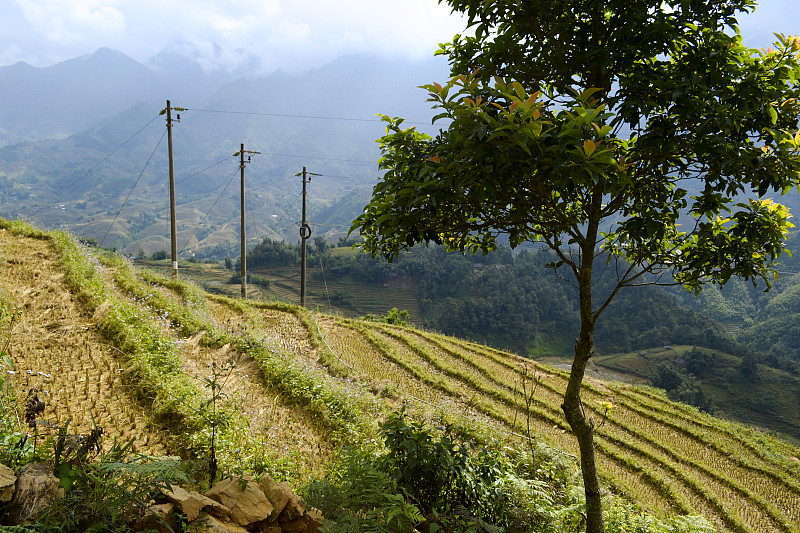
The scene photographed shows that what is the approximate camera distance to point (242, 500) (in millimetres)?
3355

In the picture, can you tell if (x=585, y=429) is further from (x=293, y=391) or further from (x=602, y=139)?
(x=293, y=391)

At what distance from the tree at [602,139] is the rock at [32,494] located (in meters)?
2.78

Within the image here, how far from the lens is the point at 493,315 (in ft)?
271

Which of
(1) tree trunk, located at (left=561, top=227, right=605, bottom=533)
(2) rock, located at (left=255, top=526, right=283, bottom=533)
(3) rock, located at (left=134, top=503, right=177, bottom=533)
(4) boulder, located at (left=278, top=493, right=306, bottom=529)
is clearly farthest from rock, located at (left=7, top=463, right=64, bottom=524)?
(1) tree trunk, located at (left=561, top=227, right=605, bottom=533)

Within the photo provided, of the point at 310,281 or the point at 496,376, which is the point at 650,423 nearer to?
the point at 496,376

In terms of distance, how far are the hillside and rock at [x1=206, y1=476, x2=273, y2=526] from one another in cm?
145

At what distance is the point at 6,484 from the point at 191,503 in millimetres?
1059

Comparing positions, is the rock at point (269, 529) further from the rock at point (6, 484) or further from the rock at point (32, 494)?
the rock at point (6, 484)

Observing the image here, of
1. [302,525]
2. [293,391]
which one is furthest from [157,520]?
[293,391]

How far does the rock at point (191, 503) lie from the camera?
288 cm

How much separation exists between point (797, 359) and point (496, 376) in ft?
279

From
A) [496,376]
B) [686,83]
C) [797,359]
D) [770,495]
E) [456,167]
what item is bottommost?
[797,359]

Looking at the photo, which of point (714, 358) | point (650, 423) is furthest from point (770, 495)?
point (714, 358)

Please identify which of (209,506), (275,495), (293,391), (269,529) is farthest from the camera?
(293,391)
